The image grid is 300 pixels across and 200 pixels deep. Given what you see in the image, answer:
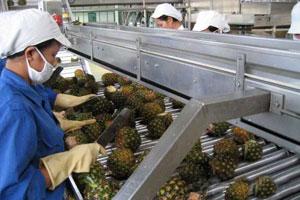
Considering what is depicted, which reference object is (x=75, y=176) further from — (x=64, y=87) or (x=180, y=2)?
(x=180, y=2)

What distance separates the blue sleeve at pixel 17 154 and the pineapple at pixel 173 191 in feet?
1.43

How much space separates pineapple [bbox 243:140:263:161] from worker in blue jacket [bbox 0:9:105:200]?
64cm

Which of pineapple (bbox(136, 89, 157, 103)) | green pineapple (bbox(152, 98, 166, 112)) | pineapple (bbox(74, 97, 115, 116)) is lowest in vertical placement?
pineapple (bbox(74, 97, 115, 116))

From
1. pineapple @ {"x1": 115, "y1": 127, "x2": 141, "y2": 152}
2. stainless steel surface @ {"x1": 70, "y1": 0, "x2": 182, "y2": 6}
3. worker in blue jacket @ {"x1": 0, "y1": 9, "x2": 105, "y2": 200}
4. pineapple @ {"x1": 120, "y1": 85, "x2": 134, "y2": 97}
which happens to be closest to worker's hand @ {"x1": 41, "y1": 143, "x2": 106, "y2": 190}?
worker in blue jacket @ {"x1": 0, "y1": 9, "x2": 105, "y2": 200}

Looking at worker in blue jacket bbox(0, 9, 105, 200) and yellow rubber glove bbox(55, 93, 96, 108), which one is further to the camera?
yellow rubber glove bbox(55, 93, 96, 108)

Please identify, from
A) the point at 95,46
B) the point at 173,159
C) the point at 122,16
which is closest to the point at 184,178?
the point at 173,159

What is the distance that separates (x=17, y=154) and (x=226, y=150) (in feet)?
2.72

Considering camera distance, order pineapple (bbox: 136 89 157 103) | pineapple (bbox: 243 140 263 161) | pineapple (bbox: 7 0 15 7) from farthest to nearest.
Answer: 1. pineapple (bbox: 7 0 15 7)
2. pineapple (bbox: 136 89 157 103)
3. pineapple (bbox: 243 140 263 161)

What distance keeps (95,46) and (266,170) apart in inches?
44.2

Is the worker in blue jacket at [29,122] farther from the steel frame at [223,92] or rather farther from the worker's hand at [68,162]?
the steel frame at [223,92]

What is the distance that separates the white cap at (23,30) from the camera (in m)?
1.12

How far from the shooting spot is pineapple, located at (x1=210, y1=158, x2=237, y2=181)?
4.26ft

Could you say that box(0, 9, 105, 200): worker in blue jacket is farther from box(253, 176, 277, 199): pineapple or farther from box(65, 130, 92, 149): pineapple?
box(253, 176, 277, 199): pineapple

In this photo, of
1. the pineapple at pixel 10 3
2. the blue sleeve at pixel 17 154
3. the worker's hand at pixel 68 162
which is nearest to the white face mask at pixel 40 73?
the blue sleeve at pixel 17 154
